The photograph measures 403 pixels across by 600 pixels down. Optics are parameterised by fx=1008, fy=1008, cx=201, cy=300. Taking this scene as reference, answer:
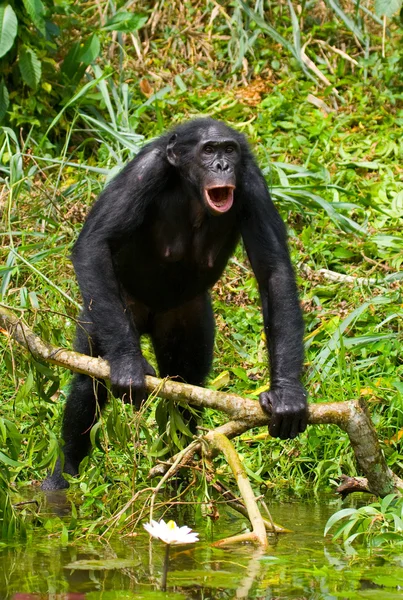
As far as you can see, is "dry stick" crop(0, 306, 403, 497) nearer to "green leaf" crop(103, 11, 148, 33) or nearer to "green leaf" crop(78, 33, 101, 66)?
"green leaf" crop(78, 33, 101, 66)

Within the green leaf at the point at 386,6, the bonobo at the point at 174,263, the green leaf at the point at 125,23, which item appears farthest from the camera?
the green leaf at the point at 125,23

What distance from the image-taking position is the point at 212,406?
16.5ft

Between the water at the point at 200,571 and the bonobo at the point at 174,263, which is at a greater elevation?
the bonobo at the point at 174,263

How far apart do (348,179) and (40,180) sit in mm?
3041

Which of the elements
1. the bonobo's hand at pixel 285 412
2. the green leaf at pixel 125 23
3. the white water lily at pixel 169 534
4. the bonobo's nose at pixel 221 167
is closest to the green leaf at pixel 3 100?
the green leaf at pixel 125 23

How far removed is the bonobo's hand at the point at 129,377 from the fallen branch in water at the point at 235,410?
0.16 feet

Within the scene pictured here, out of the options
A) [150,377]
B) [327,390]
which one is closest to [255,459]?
[327,390]

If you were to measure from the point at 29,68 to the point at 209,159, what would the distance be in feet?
13.7

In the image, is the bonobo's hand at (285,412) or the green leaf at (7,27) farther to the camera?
the green leaf at (7,27)

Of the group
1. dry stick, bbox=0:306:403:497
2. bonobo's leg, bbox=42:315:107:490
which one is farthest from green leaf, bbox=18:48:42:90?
dry stick, bbox=0:306:403:497

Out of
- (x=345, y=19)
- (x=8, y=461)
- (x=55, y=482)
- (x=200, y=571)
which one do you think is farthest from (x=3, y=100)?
(x=200, y=571)

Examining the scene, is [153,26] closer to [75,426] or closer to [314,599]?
[75,426]

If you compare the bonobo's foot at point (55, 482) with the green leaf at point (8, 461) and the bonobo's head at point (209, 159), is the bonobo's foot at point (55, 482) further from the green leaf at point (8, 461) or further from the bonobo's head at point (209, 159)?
the bonobo's head at point (209, 159)

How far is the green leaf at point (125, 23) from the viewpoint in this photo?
10.6 metres
